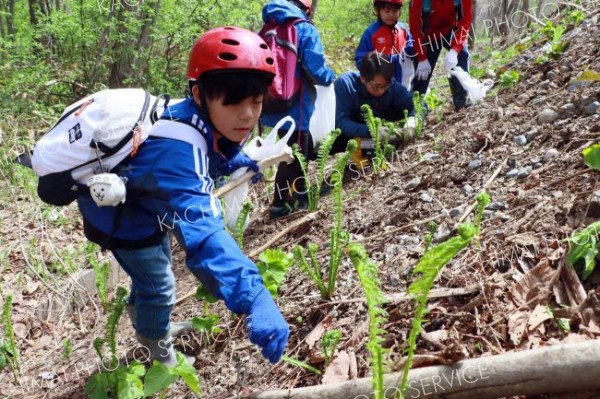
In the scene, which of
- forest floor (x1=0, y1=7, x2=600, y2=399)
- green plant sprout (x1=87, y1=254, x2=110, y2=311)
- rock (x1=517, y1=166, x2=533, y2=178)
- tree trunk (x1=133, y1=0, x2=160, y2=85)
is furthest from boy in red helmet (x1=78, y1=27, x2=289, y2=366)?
tree trunk (x1=133, y1=0, x2=160, y2=85)

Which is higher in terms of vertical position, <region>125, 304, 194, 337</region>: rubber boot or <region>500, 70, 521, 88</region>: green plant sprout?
<region>500, 70, 521, 88</region>: green plant sprout

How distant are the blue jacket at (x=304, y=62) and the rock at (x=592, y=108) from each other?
1.91 meters

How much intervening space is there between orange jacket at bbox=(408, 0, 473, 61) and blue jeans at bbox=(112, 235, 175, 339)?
3988mm

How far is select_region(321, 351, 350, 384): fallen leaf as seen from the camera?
86.2 inches

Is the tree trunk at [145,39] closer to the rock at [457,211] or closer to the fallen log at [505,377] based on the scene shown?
the rock at [457,211]

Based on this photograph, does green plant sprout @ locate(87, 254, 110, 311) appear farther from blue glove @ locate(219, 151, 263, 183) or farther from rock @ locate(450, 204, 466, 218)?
rock @ locate(450, 204, 466, 218)

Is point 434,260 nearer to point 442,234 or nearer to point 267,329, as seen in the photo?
point 267,329

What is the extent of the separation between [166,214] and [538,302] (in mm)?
1483

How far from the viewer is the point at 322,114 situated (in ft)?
15.5

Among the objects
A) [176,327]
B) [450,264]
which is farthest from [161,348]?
[450,264]

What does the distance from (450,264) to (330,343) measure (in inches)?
26.2

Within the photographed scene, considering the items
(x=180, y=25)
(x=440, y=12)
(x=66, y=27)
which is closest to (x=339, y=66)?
(x=180, y=25)

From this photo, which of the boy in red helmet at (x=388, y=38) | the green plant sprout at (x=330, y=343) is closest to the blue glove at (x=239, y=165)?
the green plant sprout at (x=330, y=343)

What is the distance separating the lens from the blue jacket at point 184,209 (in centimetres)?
202
